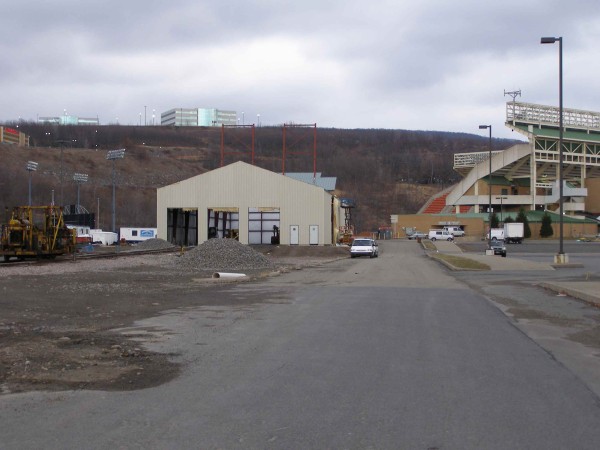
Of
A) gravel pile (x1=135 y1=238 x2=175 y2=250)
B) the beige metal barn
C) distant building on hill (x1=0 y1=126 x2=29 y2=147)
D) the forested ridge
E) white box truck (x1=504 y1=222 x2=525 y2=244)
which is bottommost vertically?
gravel pile (x1=135 y1=238 x2=175 y2=250)

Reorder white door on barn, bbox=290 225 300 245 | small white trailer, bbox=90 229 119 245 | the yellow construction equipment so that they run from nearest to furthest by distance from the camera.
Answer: the yellow construction equipment < white door on barn, bbox=290 225 300 245 < small white trailer, bbox=90 229 119 245

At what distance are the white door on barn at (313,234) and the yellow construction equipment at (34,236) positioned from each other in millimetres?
27149

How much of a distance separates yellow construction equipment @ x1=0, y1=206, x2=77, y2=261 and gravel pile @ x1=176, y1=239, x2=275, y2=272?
9.64 meters

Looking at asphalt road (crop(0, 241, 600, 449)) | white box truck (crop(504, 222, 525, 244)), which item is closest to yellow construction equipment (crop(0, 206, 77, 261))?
asphalt road (crop(0, 241, 600, 449))

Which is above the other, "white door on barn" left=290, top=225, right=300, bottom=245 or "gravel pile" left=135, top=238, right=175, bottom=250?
"white door on barn" left=290, top=225, right=300, bottom=245

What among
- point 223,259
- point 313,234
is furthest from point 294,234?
point 223,259

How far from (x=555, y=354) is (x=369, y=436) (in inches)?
226

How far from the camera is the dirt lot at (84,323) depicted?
8.69 m

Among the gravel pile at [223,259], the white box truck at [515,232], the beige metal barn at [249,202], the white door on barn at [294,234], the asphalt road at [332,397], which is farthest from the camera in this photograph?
the white box truck at [515,232]

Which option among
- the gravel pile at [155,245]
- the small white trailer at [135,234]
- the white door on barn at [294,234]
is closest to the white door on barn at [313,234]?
the white door on barn at [294,234]

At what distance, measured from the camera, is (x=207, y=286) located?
24.5m

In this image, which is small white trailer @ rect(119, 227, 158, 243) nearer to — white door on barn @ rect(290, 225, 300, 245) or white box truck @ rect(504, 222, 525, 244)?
white door on barn @ rect(290, 225, 300, 245)

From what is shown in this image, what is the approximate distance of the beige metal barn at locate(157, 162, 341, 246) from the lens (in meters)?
66.6

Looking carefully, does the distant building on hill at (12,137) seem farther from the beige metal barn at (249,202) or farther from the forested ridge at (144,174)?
the beige metal barn at (249,202)
